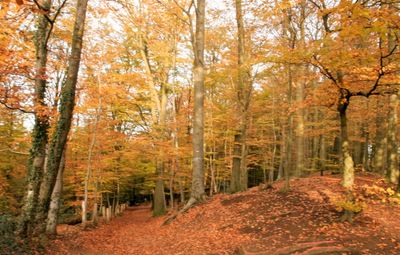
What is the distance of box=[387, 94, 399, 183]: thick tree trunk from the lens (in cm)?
1105

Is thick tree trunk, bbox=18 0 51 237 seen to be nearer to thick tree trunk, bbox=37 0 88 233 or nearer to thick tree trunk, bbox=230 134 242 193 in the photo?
thick tree trunk, bbox=37 0 88 233

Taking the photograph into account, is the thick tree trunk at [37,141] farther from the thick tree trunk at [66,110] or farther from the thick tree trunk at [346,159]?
the thick tree trunk at [346,159]

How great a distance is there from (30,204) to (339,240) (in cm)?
795

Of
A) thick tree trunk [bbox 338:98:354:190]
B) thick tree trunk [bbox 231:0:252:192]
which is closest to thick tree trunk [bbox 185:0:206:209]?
thick tree trunk [bbox 231:0:252:192]

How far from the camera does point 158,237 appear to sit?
36.0 ft

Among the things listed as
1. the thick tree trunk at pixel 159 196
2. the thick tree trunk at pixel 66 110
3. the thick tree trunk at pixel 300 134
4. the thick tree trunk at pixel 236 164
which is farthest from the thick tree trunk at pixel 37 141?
the thick tree trunk at pixel 300 134

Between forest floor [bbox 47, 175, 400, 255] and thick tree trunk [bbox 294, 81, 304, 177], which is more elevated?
thick tree trunk [bbox 294, 81, 304, 177]

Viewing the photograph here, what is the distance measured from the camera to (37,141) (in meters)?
8.95

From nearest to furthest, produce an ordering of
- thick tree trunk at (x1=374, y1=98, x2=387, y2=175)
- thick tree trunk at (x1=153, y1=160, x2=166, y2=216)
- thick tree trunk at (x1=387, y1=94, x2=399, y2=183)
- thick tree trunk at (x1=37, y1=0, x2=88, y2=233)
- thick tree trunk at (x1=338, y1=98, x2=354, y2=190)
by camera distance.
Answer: thick tree trunk at (x1=338, y1=98, x2=354, y2=190), thick tree trunk at (x1=37, y1=0, x2=88, y2=233), thick tree trunk at (x1=387, y1=94, x2=399, y2=183), thick tree trunk at (x1=374, y1=98, x2=387, y2=175), thick tree trunk at (x1=153, y1=160, x2=166, y2=216)

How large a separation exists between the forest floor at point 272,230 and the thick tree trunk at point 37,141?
1138mm

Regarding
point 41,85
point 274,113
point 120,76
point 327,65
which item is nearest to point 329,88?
point 327,65

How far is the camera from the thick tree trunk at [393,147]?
1105cm

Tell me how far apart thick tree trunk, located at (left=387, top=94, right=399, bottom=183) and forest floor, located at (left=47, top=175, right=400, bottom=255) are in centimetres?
111

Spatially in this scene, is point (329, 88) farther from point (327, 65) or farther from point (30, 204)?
point (30, 204)
